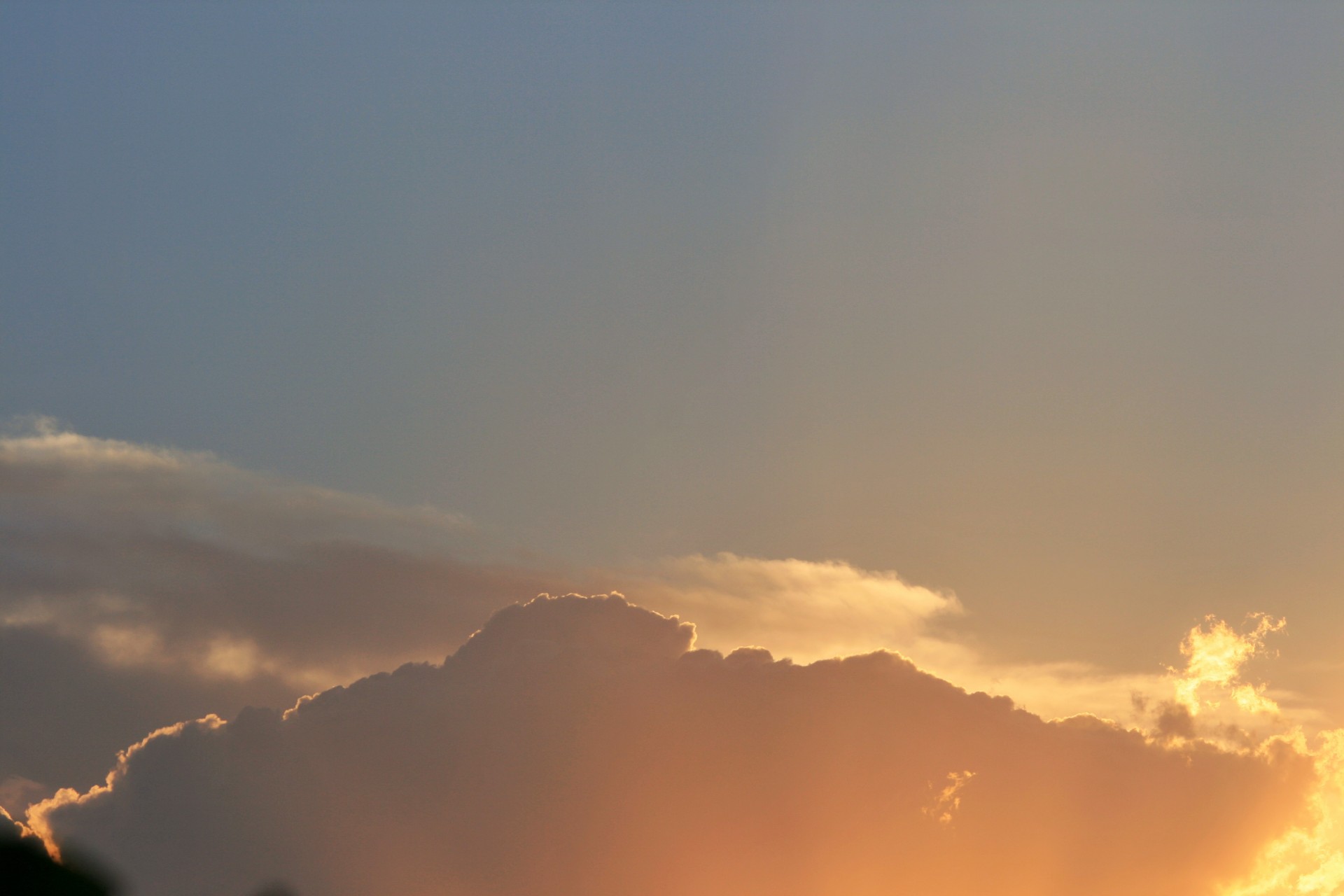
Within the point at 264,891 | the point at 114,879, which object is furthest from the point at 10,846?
the point at 264,891

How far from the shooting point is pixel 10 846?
58469 mm

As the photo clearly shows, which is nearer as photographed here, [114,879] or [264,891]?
[114,879]

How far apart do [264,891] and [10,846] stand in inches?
1442

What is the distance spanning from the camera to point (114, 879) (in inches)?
2368

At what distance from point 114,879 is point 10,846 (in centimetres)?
476

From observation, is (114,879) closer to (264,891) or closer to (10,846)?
(10,846)

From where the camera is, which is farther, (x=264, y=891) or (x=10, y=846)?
(x=264, y=891)

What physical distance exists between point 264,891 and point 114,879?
1357 inches

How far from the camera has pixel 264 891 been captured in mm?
92438
